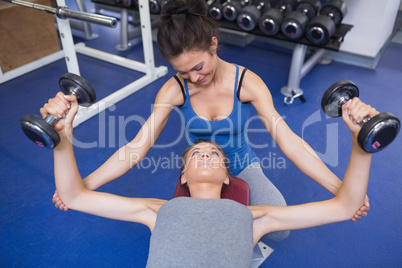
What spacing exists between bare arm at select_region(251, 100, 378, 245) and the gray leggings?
187mm

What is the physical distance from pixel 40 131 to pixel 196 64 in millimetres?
537

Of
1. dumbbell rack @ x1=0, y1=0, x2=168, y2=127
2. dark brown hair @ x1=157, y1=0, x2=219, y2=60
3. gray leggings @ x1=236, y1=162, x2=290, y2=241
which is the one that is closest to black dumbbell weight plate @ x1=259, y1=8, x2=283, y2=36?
dumbbell rack @ x1=0, y1=0, x2=168, y2=127

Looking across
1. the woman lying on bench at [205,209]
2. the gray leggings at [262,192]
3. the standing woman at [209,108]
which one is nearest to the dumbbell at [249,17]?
the standing woman at [209,108]

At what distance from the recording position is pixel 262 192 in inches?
56.9

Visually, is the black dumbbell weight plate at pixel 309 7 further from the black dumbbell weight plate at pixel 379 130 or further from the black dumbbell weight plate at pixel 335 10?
the black dumbbell weight plate at pixel 379 130

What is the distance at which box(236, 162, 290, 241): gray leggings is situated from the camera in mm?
1411

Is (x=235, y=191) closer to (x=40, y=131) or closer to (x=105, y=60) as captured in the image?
(x=40, y=131)

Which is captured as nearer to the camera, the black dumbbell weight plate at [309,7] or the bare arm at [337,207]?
the bare arm at [337,207]

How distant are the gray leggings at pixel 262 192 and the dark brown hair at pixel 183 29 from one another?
62 centimetres

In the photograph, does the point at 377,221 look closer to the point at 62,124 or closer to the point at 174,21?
the point at 174,21

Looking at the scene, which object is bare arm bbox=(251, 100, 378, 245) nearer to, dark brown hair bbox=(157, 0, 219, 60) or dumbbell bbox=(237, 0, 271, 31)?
dark brown hair bbox=(157, 0, 219, 60)

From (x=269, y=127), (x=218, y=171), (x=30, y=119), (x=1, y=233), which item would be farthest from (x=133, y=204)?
(x=1, y=233)

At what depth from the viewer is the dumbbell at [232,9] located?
2.97 metres

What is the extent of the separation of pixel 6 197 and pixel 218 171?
136cm
